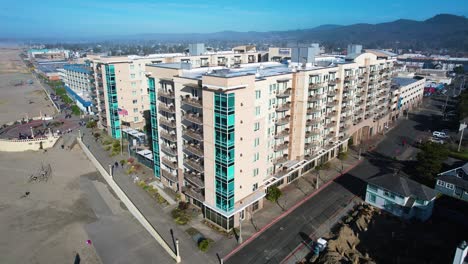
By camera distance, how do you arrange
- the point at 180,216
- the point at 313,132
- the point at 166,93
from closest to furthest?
the point at 180,216 → the point at 166,93 → the point at 313,132

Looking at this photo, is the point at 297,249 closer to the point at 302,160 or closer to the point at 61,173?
the point at 302,160

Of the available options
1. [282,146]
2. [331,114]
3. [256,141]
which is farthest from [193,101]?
[331,114]

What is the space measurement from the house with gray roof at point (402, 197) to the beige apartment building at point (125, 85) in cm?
4839

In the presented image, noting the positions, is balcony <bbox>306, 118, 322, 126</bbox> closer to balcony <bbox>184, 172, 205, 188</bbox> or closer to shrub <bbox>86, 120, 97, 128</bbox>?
balcony <bbox>184, 172, 205, 188</bbox>

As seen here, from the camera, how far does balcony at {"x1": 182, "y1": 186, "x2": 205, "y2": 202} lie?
4538 centimetres

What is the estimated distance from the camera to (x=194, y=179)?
46281 millimetres

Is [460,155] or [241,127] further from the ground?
[241,127]

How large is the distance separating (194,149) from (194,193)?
7.25 metres

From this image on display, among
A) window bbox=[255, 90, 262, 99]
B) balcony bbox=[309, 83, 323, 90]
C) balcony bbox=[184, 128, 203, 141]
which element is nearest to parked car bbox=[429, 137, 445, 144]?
balcony bbox=[309, 83, 323, 90]

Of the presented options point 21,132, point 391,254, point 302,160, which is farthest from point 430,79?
point 21,132

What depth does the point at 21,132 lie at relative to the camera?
91.1 meters

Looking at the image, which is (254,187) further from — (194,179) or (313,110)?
(313,110)

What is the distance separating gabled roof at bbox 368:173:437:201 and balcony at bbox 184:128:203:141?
29.8 m

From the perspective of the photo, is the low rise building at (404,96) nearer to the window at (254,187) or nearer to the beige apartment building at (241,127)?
the beige apartment building at (241,127)
